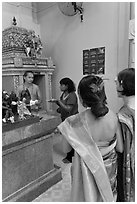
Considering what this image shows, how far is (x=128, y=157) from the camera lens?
112 centimetres

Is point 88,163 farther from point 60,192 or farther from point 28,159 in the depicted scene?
point 60,192

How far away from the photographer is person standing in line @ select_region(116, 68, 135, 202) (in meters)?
1.02

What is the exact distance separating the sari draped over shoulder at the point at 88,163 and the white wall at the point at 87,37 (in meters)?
1.71

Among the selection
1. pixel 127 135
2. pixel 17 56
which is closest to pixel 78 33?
pixel 17 56

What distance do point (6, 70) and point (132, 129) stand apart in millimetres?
2325

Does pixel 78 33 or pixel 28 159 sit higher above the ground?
pixel 78 33

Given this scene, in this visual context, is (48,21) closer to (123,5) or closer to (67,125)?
(123,5)

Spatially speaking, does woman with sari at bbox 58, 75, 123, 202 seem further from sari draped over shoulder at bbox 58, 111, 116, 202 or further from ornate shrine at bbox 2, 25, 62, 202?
ornate shrine at bbox 2, 25, 62, 202

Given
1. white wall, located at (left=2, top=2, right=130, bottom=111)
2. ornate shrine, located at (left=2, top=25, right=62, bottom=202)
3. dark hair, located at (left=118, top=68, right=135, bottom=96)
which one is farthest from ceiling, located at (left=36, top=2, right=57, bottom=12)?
dark hair, located at (left=118, top=68, right=135, bottom=96)

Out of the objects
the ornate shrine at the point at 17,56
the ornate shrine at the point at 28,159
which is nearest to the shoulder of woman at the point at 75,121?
the ornate shrine at the point at 28,159

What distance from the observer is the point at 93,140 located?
1.02 meters

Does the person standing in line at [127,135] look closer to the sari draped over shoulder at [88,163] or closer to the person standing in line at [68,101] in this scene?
the sari draped over shoulder at [88,163]

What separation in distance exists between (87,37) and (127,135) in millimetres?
2248

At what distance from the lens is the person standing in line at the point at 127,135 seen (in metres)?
1.02
